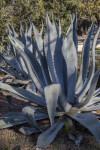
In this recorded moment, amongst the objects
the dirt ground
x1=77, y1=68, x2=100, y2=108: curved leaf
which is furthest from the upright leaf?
the dirt ground

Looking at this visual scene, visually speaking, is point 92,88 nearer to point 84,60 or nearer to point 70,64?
point 70,64

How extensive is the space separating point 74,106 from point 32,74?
0.72m

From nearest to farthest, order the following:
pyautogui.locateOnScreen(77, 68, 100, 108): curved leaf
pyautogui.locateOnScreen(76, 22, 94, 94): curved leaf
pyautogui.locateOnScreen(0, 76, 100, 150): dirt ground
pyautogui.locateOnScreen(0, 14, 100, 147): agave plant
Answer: pyautogui.locateOnScreen(77, 68, 100, 108): curved leaf, pyautogui.locateOnScreen(0, 76, 100, 150): dirt ground, pyautogui.locateOnScreen(0, 14, 100, 147): agave plant, pyautogui.locateOnScreen(76, 22, 94, 94): curved leaf

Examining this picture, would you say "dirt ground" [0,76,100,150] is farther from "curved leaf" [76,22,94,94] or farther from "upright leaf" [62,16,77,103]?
"curved leaf" [76,22,94,94]

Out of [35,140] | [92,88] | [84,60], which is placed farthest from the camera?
[84,60]

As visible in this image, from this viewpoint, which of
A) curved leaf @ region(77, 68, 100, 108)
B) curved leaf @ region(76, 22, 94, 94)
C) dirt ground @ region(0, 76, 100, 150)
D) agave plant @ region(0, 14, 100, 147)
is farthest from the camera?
curved leaf @ region(76, 22, 94, 94)

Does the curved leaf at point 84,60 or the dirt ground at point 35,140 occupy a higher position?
the curved leaf at point 84,60

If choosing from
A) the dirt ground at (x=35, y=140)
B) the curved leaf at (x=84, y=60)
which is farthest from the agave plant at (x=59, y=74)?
the dirt ground at (x=35, y=140)

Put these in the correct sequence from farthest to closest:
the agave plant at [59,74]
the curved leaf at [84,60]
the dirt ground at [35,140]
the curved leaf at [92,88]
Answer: the curved leaf at [84,60], the agave plant at [59,74], the dirt ground at [35,140], the curved leaf at [92,88]

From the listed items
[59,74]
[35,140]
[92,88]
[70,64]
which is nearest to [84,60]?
[70,64]

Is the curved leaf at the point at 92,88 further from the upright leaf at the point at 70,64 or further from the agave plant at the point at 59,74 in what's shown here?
the upright leaf at the point at 70,64

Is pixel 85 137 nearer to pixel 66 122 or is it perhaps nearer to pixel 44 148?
pixel 66 122

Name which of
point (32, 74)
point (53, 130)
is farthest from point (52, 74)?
point (53, 130)

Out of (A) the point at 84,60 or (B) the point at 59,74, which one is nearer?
(B) the point at 59,74
